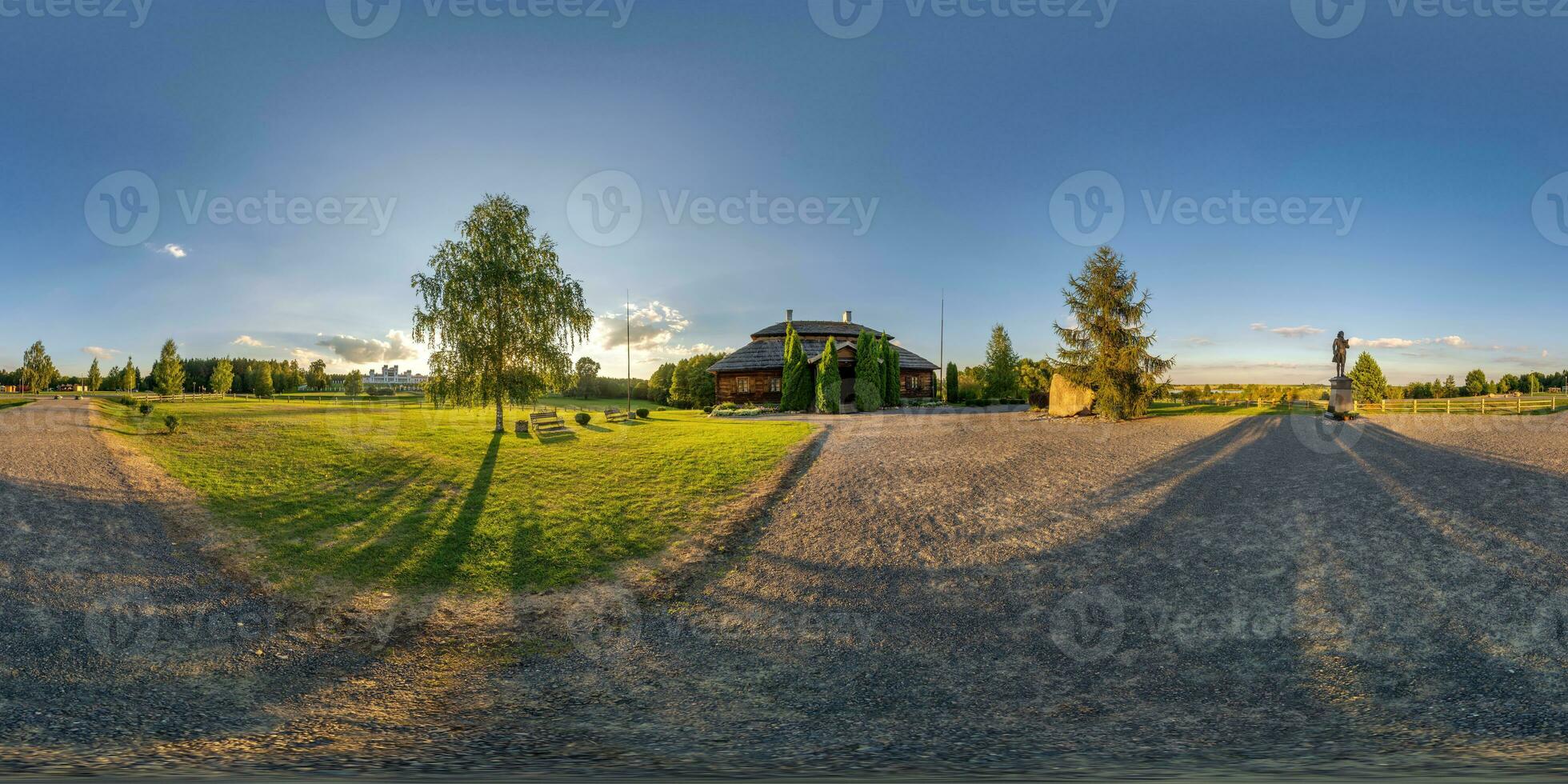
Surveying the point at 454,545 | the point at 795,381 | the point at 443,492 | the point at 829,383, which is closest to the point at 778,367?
the point at 795,381

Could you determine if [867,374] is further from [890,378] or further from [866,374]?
[890,378]

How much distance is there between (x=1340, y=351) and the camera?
25.6 meters

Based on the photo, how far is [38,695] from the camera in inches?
221

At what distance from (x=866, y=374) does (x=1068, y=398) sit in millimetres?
10979

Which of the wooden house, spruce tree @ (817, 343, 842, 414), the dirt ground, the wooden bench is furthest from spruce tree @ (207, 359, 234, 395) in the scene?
the dirt ground

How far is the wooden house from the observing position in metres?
40.5

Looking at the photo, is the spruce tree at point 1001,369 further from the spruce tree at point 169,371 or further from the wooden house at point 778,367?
the spruce tree at point 169,371

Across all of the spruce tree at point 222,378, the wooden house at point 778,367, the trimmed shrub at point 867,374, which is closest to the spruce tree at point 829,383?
the trimmed shrub at point 867,374

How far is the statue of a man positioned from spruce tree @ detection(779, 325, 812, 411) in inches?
942

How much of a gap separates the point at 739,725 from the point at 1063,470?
11375mm

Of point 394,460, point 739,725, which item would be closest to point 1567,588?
point 739,725

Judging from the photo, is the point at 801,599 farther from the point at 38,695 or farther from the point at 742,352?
the point at 742,352

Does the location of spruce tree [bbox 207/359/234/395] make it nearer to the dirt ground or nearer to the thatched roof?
the thatched roof

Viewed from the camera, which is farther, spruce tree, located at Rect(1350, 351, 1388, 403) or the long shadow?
spruce tree, located at Rect(1350, 351, 1388, 403)
